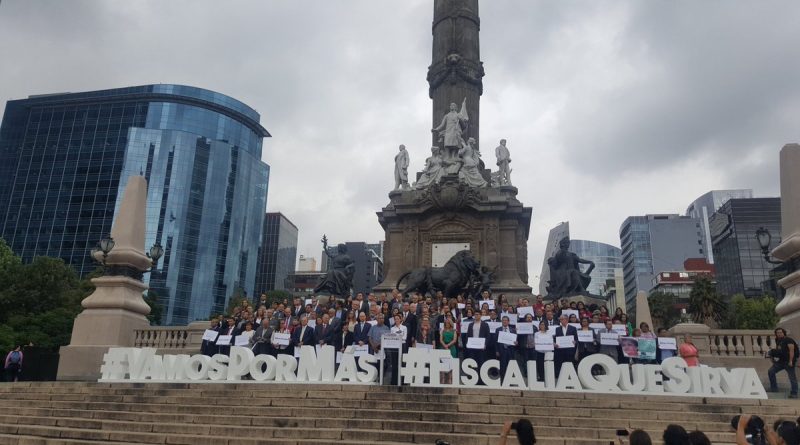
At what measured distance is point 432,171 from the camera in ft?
89.1

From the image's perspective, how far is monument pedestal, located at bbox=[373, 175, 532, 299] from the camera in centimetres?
2520

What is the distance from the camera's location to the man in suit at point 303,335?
14312 mm

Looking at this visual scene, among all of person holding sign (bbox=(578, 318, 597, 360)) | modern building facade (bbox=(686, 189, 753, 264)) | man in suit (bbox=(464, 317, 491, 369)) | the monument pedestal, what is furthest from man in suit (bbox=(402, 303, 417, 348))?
modern building facade (bbox=(686, 189, 753, 264))

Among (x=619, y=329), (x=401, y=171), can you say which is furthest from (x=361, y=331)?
(x=401, y=171)

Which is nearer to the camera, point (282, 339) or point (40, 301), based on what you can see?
point (282, 339)

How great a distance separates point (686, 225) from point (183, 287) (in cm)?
9868

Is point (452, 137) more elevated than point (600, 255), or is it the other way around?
point (600, 255)

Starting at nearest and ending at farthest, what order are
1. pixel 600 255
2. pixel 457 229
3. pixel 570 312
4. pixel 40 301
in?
pixel 570 312 < pixel 457 229 < pixel 40 301 < pixel 600 255

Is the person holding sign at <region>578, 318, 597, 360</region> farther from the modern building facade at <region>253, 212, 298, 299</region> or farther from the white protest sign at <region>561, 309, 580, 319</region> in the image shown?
the modern building facade at <region>253, 212, 298, 299</region>

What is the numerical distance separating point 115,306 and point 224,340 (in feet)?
17.7

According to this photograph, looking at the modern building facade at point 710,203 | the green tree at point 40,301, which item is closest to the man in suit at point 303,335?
the green tree at point 40,301

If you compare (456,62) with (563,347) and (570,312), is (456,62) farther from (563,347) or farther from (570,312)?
(563,347)

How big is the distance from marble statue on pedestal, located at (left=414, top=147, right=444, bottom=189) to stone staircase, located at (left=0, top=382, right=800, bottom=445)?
1580 centimetres

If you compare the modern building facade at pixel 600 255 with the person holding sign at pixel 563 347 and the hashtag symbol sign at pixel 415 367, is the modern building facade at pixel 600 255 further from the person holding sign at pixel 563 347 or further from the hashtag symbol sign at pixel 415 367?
the hashtag symbol sign at pixel 415 367
